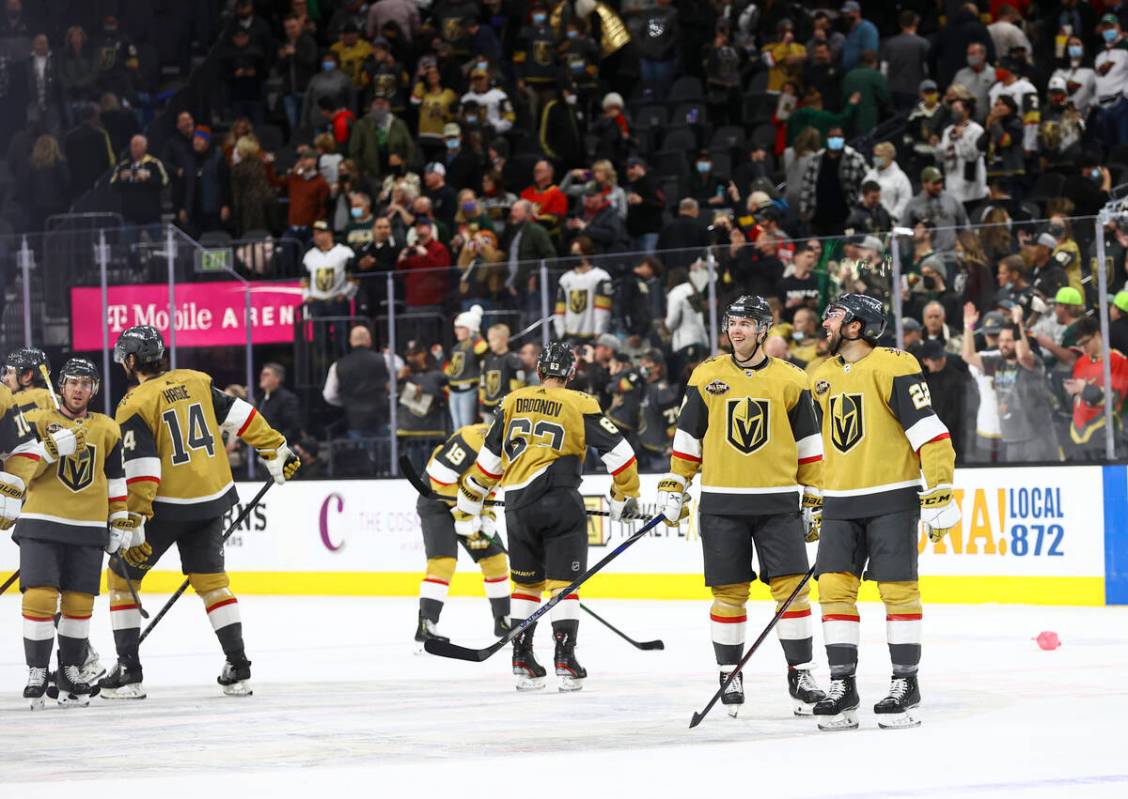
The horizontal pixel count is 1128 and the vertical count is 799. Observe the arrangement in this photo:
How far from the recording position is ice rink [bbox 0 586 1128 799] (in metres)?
5.98

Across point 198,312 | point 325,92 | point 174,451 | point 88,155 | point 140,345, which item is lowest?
point 174,451

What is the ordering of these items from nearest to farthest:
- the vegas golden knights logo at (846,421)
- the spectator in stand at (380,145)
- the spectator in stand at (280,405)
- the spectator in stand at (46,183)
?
the vegas golden knights logo at (846,421), the spectator in stand at (280,405), the spectator in stand at (380,145), the spectator in stand at (46,183)

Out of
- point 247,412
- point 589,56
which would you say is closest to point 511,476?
point 247,412

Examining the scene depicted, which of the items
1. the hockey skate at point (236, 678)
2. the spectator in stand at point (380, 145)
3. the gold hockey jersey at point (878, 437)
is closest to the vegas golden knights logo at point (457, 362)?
the spectator in stand at point (380, 145)

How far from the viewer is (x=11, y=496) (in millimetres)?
8773

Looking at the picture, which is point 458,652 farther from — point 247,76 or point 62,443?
point 247,76

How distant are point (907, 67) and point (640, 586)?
20.6ft

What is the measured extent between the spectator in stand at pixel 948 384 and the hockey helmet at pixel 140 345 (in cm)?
547

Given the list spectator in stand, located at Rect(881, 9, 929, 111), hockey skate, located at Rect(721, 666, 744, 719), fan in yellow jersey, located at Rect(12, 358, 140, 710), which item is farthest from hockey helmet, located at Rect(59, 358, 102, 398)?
spectator in stand, located at Rect(881, 9, 929, 111)

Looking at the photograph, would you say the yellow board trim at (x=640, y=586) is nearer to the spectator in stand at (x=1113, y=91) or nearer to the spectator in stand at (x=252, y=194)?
the spectator in stand at (x=252, y=194)

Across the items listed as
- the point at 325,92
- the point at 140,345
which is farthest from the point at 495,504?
the point at 325,92

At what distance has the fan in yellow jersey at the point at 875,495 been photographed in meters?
7.14

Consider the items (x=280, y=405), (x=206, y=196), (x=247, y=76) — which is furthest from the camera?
(x=247, y=76)

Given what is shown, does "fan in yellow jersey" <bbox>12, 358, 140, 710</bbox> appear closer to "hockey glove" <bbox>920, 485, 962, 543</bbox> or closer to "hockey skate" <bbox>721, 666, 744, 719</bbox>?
"hockey skate" <bbox>721, 666, 744, 719</bbox>
